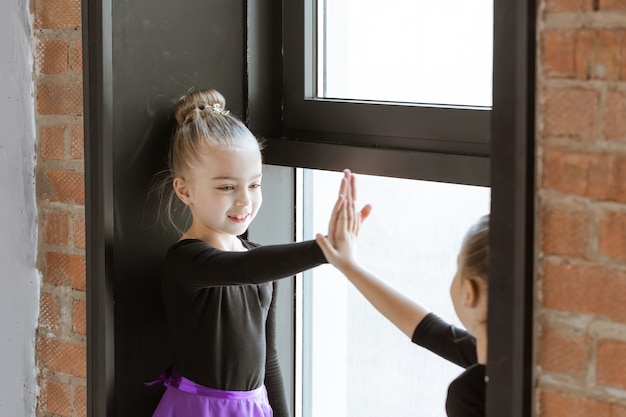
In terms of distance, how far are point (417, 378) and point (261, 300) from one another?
38 cm

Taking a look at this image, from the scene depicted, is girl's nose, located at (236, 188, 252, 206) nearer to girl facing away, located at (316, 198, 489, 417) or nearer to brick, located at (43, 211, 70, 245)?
girl facing away, located at (316, 198, 489, 417)

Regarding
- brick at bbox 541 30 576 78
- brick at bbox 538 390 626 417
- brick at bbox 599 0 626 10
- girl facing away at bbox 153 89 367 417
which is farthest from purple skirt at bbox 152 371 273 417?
brick at bbox 599 0 626 10

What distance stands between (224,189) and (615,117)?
2.98 feet

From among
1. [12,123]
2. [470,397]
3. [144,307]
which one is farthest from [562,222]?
[12,123]

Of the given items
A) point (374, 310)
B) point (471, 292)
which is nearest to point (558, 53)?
point (471, 292)

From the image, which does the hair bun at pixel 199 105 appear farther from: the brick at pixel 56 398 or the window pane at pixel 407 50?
the brick at pixel 56 398

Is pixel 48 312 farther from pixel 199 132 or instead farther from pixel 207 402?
pixel 199 132

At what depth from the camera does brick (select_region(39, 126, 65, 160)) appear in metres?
2.11

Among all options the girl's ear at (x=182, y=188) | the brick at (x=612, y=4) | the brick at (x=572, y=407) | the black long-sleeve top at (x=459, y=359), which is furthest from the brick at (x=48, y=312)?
the brick at (x=612, y=4)

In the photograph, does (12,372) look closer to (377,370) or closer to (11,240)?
(11,240)

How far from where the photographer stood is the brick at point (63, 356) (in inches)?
84.0

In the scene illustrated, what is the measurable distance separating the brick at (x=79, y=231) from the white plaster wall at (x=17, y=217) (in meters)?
0.13

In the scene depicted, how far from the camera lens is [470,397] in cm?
159

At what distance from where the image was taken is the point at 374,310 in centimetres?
217
